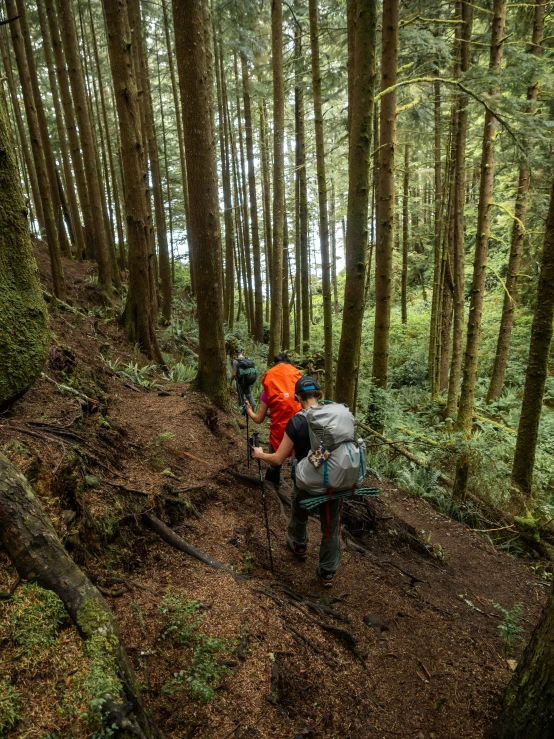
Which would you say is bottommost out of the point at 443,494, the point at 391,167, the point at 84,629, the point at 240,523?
the point at 443,494

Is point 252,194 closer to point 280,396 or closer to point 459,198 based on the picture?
point 459,198

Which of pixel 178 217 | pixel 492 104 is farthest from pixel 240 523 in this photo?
pixel 178 217

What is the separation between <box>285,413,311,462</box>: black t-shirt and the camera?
159 inches

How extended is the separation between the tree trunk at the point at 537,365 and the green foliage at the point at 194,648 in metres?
5.12

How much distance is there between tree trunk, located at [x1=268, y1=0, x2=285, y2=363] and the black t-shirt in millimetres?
8324

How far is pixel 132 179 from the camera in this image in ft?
25.9

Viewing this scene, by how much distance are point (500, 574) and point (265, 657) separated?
4.14 metres

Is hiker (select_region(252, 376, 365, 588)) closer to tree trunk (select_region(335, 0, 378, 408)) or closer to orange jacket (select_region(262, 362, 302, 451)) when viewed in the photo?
orange jacket (select_region(262, 362, 302, 451))

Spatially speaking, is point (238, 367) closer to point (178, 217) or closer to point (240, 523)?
point (240, 523)

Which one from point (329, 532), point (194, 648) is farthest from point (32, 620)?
point (329, 532)

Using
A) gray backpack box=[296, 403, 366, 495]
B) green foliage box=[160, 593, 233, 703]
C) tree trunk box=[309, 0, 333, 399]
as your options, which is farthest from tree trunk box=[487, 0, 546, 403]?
green foliage box=[160, 593, 233, 703]

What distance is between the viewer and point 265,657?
2752 millimetres

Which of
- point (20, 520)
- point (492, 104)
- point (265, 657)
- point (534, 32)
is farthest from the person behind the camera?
point (534, 32)

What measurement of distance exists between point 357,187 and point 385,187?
90.3 inches
